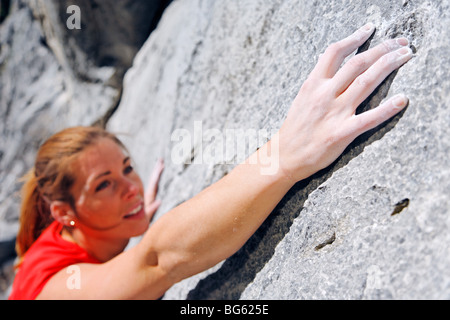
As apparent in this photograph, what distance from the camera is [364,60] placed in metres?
1.21

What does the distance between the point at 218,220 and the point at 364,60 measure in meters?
0.70

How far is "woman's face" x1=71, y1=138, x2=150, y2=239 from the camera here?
2.16 m

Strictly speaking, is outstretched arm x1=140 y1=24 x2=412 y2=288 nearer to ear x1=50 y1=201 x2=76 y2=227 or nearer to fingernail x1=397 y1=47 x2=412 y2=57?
fingernail x1=397 y1=47 x2=412 y2=57

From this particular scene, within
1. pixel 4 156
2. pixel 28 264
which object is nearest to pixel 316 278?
pixel 28 264

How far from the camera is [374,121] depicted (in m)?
1.15

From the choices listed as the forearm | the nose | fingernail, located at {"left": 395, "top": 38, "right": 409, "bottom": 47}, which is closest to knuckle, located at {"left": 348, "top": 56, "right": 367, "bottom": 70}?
fingernail, located at {"left": 395, "top": 38, "right": 409, "bottom": 47}

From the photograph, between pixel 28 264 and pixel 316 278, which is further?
pixel 28 264

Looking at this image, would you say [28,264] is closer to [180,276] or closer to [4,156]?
[180,276]

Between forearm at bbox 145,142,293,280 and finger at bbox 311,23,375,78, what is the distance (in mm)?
297

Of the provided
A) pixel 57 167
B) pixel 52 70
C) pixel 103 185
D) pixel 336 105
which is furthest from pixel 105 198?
pixel 52 70

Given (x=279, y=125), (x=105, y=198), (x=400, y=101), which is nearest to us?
(x=400, y=101)

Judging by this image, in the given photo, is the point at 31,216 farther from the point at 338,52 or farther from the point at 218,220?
the point at 338,52

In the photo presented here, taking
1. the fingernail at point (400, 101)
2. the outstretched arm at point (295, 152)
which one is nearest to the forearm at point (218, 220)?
the outstretched arm at point (295, 152)

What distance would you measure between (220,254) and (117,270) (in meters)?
0.51
